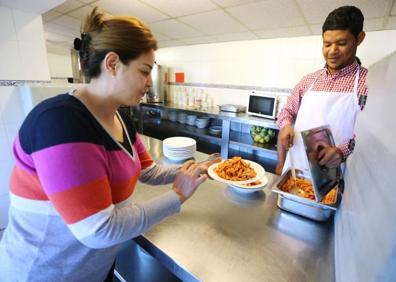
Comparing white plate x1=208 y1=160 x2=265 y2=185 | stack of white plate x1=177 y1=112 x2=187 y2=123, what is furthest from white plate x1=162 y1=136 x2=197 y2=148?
stack of white plate x1=177 y1=112 x2=187 y2=123

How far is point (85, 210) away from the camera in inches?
19.6

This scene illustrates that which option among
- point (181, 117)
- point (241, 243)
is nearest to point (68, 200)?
point (241, 243)

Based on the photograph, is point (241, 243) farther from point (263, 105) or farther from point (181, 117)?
point (181, 117)

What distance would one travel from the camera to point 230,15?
1979mm

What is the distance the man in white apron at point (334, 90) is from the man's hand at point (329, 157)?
0.62ft

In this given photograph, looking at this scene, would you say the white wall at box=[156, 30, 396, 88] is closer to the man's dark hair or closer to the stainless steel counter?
the man's dark hair

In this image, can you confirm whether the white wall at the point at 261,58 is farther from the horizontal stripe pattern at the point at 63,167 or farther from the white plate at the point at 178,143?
the horizontal stripe pattern at the point at 63,167

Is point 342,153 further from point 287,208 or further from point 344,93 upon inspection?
point 344,93

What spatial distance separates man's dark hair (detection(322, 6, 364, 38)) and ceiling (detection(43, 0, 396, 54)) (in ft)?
1.59

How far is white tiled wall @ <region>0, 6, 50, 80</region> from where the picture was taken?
1716 millimetres

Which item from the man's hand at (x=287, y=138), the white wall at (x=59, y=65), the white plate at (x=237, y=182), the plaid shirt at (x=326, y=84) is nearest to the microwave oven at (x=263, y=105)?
the plaid shirt at (x=326, y=84)

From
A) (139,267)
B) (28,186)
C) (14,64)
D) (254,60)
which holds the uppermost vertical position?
(254,60)

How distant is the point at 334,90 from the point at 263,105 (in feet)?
4.19

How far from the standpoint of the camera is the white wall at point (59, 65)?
476cm
